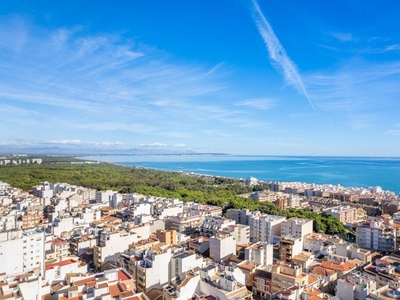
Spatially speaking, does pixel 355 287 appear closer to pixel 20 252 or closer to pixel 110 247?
pixel 110 247

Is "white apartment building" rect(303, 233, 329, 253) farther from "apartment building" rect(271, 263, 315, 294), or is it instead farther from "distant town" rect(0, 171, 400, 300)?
"apartment building" rect(271, 263, 315, 294)

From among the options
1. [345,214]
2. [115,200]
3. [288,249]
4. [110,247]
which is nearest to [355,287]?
[288,249]

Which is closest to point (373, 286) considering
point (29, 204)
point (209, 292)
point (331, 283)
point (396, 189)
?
point (331, 283)

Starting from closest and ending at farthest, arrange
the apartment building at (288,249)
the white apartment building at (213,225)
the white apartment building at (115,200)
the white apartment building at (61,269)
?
the white apartment building at (61,269) < the apartment building at (288,249) < the white apartment building at (213,225) < the white apartment building at (115,200)

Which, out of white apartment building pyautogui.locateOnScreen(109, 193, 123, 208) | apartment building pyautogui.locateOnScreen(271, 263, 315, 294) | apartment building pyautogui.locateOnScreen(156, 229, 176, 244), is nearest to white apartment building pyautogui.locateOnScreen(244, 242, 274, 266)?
apartment building pyautogui.locateOnScreen(271, 263, 315, 294)

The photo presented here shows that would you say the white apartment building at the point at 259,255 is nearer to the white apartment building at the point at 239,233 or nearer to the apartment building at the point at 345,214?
the white apartment building at the point at 239,233

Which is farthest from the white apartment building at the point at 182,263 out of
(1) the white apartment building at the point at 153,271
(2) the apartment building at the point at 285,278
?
(2) the apartment building at the point at 285,278
